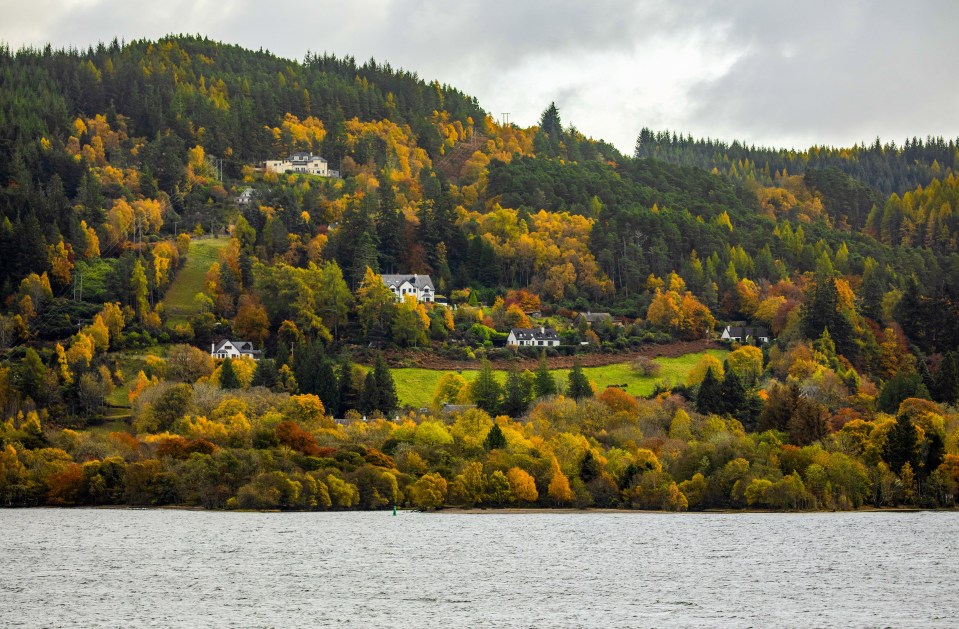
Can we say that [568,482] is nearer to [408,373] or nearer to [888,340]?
[408,373]

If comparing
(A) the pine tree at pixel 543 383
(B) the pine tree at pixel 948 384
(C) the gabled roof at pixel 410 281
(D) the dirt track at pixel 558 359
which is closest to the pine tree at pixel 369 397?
(D) the dirt track at pixel 558 359

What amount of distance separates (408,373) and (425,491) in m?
43.1

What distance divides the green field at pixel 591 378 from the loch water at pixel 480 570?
39134mm

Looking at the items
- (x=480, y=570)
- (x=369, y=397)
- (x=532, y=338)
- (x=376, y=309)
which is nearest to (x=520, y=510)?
(x=480, y=570)

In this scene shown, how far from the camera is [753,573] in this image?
70375 mm

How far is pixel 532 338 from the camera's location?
6230 inches

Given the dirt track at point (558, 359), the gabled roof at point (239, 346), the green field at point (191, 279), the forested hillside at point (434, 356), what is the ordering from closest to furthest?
the forested hillside at point (434, 356)
the dirt track at point (558, 359)
the gabled roof at point (239, 346)
the green field at point (191, 279)

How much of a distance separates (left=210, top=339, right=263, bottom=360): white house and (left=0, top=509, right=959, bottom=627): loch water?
161ft

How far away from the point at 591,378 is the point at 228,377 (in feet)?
141

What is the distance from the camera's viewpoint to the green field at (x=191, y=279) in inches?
6260

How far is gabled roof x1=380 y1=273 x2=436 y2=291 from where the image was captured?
173 metres

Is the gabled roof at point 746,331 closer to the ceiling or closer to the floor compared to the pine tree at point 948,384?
closer to the ceiling

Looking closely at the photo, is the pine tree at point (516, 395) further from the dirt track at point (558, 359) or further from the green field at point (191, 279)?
the green field at point (191, 279)

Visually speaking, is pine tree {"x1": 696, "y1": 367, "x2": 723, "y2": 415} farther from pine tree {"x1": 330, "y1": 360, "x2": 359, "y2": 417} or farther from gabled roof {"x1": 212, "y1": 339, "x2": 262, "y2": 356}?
gabled roof {"x1": 212, "y1": 339, "x2": 262, "y2": 356}
